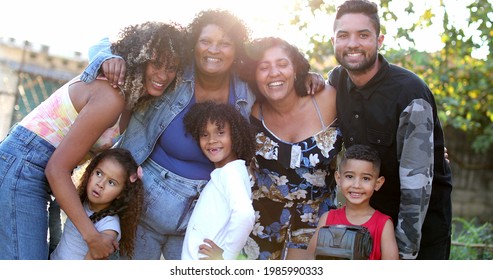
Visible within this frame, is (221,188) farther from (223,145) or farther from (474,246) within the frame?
(474,246)

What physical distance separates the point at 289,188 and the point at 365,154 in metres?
0.54

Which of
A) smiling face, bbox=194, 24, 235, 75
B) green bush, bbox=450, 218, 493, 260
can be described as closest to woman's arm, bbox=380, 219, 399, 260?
smiling face, bbox=194, 24, 235, 75

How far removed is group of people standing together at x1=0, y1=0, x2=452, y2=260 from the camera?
→ 128 inches

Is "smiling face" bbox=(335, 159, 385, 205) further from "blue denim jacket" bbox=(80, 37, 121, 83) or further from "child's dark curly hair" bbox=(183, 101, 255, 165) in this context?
"blue denim jacket" bbox=(80, 37, 121, 83)

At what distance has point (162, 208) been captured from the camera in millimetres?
3604

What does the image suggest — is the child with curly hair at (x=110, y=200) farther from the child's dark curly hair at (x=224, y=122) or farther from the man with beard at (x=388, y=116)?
the man with beard at (x=388, y=116)

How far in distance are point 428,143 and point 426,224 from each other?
0.55m

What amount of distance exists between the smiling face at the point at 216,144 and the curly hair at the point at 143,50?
365mm

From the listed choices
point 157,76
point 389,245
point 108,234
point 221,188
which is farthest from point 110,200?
point 389,245

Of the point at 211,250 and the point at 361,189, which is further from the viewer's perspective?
the point at 361,189

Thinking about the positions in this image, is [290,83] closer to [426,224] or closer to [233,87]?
[233,87]

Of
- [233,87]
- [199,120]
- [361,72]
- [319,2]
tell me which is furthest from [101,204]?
[319,2]

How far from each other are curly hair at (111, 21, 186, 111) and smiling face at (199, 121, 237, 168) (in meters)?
0.36

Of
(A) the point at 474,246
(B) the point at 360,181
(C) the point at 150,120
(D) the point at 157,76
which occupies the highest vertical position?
(D) the point at 157,76
